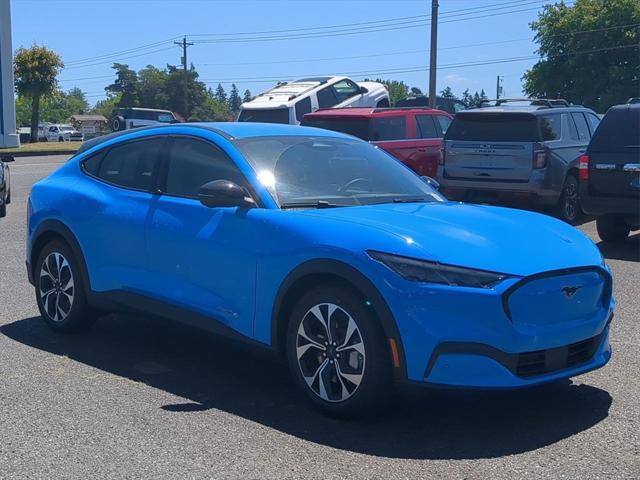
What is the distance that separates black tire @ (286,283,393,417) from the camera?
444cm

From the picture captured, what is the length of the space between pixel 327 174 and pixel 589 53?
58.5 m

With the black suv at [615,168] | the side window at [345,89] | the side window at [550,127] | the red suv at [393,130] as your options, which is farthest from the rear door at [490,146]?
the side window at [345,89]

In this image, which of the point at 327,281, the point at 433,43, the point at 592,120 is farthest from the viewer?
the point at 433,43

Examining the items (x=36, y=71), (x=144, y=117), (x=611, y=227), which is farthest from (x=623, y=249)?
(x=36, y=71)

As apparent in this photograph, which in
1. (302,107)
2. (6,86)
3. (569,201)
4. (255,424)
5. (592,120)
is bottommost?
(255,424)

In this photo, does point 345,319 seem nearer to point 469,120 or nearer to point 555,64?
point 469,120

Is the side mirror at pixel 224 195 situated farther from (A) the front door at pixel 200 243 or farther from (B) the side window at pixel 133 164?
(B) the side window at pixel 133 164

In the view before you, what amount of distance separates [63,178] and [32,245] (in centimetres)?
57

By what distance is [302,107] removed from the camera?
2241 centimetres

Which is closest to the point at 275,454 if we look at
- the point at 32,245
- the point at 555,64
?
the point at 32,245

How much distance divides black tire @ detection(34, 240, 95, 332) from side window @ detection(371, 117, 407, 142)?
900 centimetres

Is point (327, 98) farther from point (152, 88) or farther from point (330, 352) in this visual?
point (152, 88)

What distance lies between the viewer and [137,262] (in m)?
5.84

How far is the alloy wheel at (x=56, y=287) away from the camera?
645cm
